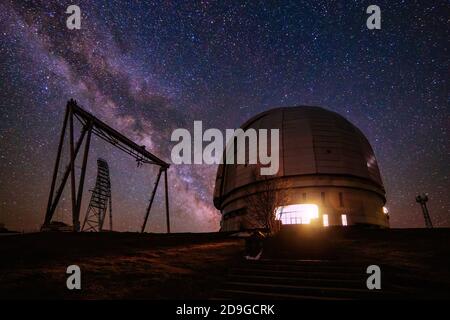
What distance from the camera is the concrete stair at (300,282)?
6727mm

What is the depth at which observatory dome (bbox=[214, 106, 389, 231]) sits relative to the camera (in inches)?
1287

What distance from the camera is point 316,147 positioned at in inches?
1379

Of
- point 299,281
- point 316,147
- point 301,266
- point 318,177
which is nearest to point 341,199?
point 318,177

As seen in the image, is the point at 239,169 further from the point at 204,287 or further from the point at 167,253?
the point at 204,287

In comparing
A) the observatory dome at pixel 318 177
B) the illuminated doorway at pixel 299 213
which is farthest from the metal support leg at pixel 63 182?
the illuminated doorway at pixel 299 213

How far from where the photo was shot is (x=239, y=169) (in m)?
39.4

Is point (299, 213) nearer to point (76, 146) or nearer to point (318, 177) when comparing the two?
point (318, 177)

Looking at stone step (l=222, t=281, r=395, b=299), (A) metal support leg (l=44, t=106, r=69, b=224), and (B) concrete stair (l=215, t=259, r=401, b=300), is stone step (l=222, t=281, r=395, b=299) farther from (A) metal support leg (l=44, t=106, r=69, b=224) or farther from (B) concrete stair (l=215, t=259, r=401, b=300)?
(A) metal support leg (l=44, t=106, r=69, b=224)

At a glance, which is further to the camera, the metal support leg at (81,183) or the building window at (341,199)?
the building window at (341,199)

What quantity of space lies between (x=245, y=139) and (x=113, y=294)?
115 ft

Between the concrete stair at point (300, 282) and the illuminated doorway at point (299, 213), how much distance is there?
24.1 metres

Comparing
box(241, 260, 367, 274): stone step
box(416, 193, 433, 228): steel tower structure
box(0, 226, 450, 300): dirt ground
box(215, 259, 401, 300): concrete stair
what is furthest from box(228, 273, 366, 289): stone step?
box(416, 193, 433, 228): steel tower structure

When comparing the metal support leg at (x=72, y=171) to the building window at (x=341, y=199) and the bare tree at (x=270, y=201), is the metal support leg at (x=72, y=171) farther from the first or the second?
the building window at (x=341, y=199)
